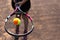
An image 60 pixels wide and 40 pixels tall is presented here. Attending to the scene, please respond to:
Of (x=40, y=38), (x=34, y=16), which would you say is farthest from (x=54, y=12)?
(x=40, y=38)

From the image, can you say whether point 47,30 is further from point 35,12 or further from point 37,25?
point 35,12

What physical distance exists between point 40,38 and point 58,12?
1374 millimetres

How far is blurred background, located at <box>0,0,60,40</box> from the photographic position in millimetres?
7098

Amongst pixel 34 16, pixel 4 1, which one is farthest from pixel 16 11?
pixel 4 1

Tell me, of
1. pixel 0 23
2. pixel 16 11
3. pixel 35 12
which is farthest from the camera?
pixel 35 12

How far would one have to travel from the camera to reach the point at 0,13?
7902mm

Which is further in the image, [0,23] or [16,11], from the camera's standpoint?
[0,23]

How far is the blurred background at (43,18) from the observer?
710cm

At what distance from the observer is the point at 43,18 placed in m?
7.79

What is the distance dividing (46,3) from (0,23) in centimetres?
180

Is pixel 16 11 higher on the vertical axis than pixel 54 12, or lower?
higher

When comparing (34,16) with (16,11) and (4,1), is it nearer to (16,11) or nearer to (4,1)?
(4,1)

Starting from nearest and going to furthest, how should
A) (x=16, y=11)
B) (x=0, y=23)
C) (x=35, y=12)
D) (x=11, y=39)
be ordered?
(x=16, y=11) → (x=11, y=39) → (x=0, y=23) → (x=35, y=12)

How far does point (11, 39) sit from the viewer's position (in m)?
6.96
